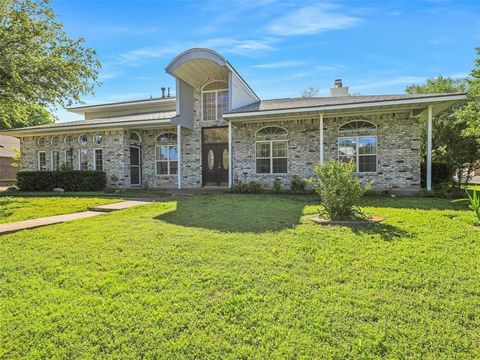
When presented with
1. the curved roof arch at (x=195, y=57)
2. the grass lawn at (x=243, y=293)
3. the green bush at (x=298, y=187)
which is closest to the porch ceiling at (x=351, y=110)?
the curved roof arch at (x=195, y=57)

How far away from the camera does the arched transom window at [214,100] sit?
47.8ft

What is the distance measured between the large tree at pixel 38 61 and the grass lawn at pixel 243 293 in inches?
378

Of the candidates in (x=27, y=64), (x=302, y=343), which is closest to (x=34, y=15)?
(x=27, y=64)

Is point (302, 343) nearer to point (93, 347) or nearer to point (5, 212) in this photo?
point (93, 347)

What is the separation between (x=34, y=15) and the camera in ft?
40.3

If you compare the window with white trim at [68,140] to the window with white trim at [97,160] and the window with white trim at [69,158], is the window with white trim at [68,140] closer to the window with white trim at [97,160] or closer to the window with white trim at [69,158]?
the window with white trim at [69,158]

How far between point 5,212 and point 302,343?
9.04 metres

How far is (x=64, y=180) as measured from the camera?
14477 millimetres

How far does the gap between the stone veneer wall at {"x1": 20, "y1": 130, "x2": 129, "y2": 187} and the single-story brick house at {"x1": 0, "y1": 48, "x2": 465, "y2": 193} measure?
0.18 ft

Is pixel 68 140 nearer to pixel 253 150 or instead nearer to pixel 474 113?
pixel 253 150

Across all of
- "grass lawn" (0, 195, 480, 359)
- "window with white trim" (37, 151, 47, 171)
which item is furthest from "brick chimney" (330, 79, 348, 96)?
"window with white trim" (37, 151, 47, 171)

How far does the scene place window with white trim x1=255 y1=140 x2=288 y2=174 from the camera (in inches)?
529

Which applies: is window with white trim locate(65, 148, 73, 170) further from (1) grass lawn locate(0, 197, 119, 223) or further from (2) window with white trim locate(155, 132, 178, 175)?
(1) grass lawn locate(0, 197, 119, 223)

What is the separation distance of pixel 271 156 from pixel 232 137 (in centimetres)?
216
